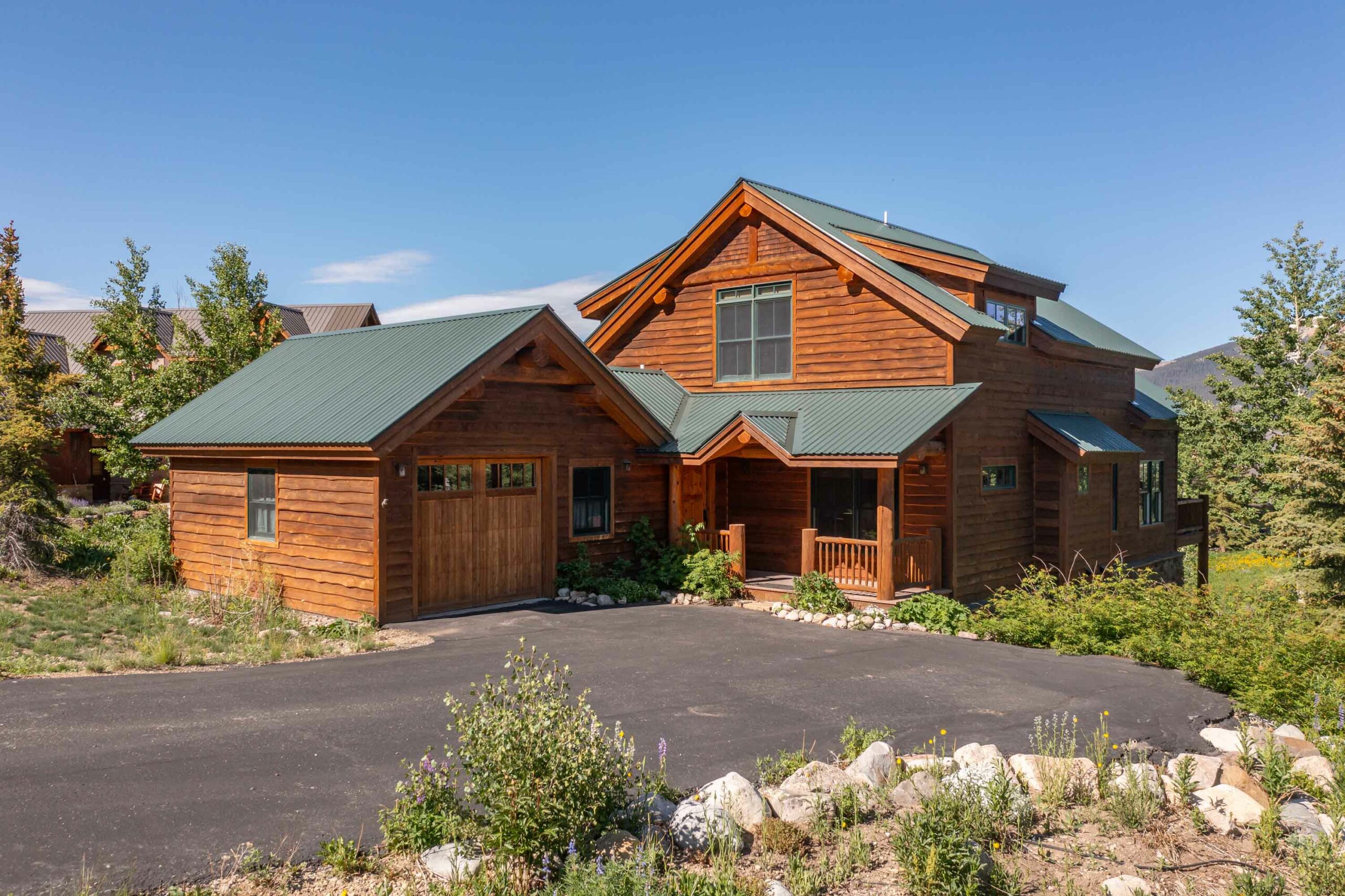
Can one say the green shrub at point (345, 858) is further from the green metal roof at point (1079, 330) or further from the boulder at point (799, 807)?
the green metal roof at point (1079, 330)

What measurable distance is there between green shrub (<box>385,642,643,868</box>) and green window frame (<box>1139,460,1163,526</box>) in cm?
2218

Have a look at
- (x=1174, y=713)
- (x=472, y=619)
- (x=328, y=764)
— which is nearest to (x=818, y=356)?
(x=472, y=619)

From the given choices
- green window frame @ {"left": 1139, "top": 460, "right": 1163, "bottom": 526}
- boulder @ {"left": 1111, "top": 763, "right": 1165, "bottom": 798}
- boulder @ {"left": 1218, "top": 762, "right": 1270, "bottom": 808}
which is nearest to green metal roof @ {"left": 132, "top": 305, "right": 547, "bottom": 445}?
boulder @ {"left": 1111, "top": 763, "right": 1165, "bottom": 798}

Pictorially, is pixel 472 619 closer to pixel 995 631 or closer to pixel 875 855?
pixel 995 631

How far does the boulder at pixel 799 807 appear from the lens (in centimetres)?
660

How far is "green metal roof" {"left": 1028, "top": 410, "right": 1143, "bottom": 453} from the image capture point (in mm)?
19281

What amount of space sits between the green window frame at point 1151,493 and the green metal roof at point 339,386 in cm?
1724

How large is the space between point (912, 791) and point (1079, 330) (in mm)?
20121

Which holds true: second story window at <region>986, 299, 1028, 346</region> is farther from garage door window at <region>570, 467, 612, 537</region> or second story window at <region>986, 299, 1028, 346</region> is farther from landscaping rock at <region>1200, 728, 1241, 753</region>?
landscaping rock at <region>1200, 728, 1241, 753</region>

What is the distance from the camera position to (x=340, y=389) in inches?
656

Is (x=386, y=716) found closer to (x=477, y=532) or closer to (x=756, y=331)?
(x=477, y=532)

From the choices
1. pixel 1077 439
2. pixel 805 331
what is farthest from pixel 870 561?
pixel 1077 439

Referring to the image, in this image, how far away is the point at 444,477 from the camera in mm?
15523

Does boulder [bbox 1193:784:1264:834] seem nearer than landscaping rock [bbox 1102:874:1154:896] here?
No
